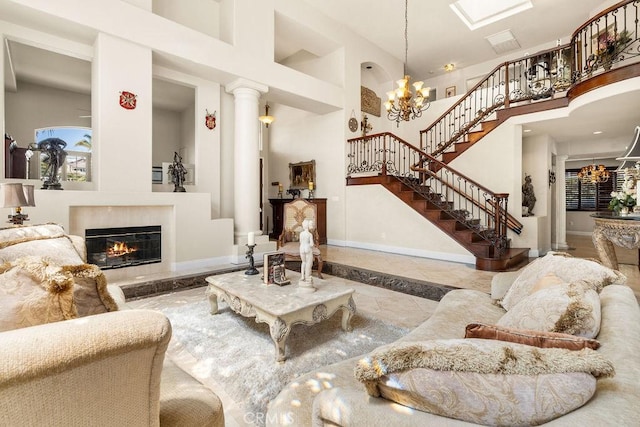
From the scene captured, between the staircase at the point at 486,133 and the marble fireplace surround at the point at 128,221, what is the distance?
13.7 ft

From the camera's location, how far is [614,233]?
3004 mm

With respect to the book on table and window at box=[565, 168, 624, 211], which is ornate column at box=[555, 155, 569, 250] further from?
the book on table

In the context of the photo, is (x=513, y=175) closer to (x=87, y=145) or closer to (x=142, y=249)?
(x=142, y=249)

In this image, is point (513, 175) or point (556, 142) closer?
point (513, 175)

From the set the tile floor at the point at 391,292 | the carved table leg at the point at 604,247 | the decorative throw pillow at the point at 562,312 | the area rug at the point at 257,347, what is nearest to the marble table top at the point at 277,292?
the area rug at the point at 257,347

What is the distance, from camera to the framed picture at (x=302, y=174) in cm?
793

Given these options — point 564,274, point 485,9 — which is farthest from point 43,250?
point 485,9

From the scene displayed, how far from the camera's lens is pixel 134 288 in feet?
13.2

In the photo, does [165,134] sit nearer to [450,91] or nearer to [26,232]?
[26,232]

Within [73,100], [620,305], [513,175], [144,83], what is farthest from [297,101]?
[620,305]

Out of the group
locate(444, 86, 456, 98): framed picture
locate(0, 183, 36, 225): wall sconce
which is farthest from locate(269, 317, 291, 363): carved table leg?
locate(444, 86, 456, 98): framed picture

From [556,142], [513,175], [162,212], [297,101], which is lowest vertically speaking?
[162,212]

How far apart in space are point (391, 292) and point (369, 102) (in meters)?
5.93

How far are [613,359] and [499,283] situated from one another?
1.71m
